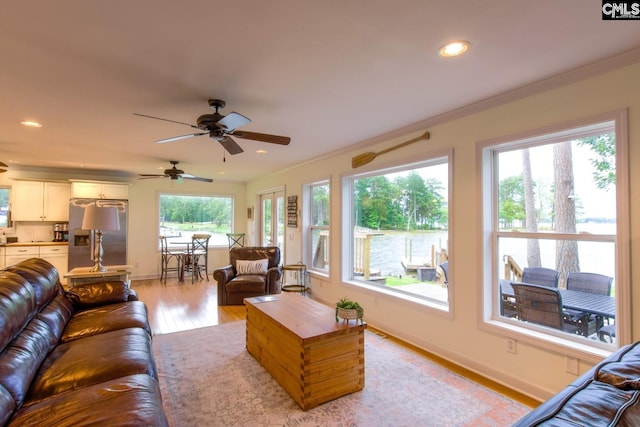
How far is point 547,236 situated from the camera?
8.11 feet

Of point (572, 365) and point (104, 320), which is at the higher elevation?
point (104, 320)

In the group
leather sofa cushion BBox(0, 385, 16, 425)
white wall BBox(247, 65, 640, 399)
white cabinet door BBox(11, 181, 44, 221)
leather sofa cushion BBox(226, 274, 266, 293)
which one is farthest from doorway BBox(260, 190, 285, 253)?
leather sofa cushion BBox(0, 385, 16, 425)

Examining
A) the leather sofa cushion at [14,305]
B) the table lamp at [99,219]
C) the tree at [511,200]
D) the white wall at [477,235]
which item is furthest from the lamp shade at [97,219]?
the tree at [511,200]

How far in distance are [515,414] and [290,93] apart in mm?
2927

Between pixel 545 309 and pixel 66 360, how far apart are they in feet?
11.2

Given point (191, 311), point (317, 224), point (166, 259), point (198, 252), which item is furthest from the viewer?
point (198, 252)

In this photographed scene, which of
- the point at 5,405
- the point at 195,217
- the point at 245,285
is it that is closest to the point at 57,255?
the point at 195,217

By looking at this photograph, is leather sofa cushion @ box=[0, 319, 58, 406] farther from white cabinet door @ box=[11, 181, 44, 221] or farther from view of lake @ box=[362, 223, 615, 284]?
white cabinet door @ box=[11, 181, 44, 221]

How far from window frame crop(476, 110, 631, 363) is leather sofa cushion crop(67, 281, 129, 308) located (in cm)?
354

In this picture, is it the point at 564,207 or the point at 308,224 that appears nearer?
the point at 564,207

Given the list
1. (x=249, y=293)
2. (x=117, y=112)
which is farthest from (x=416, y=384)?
(x=117, y=112)

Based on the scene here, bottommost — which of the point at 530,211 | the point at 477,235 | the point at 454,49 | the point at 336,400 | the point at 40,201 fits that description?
the point at 336,400

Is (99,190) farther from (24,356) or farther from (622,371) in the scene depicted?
(622,371)

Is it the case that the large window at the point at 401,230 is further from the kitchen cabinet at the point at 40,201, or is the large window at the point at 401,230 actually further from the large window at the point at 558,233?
the kitchen cabinet at the point at 40,201
